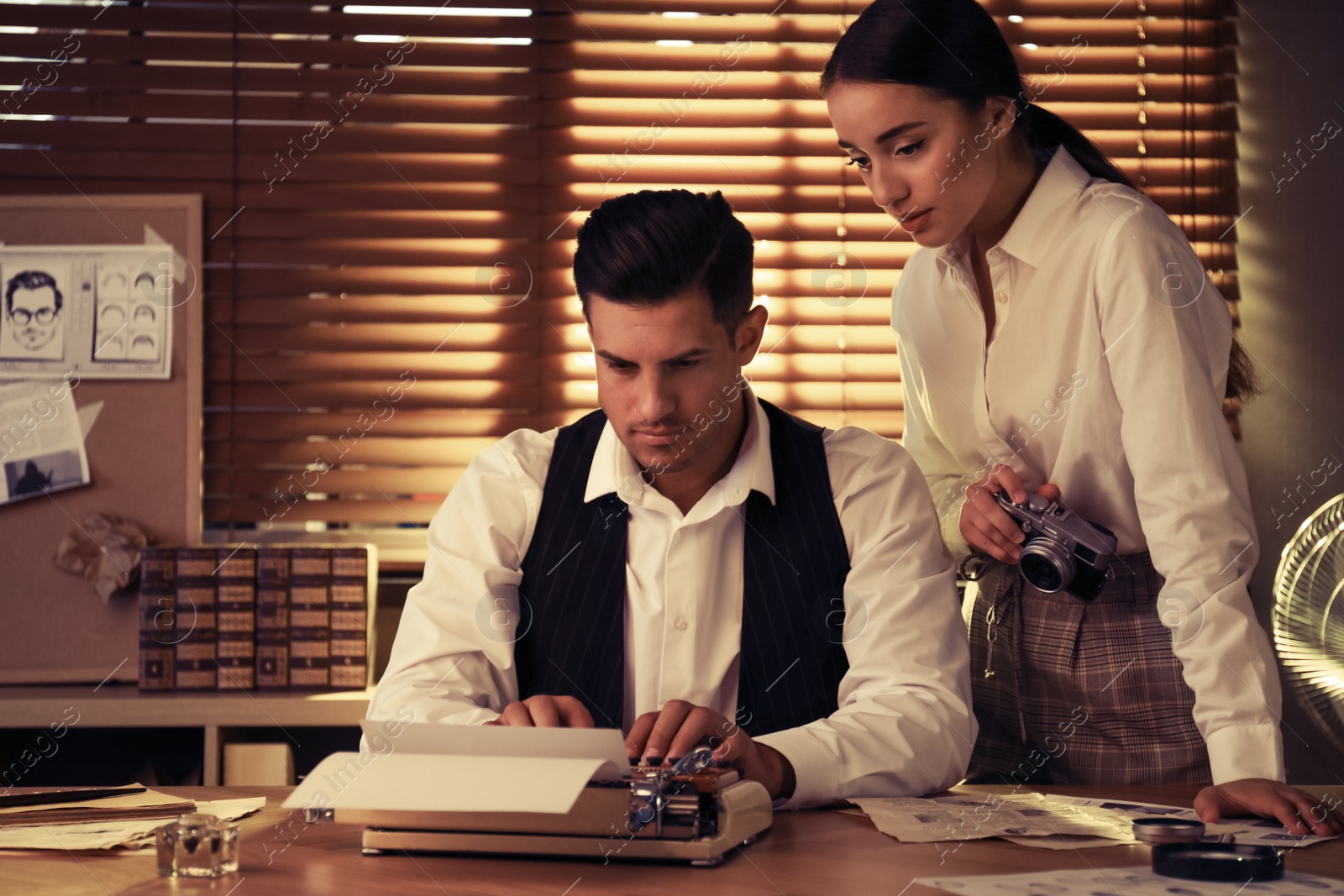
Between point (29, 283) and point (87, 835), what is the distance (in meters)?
1.99

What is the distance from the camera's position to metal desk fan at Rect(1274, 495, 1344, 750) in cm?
189

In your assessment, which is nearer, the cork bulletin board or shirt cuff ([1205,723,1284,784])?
shirt cuff ([1205,723,1284,784])

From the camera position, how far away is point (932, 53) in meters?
1.59

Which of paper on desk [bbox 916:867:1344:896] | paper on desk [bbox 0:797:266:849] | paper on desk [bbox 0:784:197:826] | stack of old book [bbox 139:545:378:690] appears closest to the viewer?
paper on desk [bbox 916:867:1344:896]

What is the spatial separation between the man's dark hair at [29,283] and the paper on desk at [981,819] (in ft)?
7.33

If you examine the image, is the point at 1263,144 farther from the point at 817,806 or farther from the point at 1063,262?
the point at 817,806

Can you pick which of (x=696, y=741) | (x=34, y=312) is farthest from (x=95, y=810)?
(x=34, y=312)

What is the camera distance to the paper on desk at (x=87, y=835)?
1049 mm

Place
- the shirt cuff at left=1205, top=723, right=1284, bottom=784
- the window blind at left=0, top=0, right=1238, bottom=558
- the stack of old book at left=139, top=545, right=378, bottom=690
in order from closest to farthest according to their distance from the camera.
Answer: the shirt cuff at left=1205, top=723, right=1284, bottom=784, the stack of old book at left=139, top=545, right=378, bottom=690, the window blind at left=0, top=0, right=1238, bottom=558

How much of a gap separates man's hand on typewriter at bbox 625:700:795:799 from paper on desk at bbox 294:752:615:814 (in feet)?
0.56

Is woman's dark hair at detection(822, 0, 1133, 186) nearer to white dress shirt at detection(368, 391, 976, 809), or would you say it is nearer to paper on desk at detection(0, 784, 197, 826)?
white dress shirt at detection(368, 391, 976, 809)

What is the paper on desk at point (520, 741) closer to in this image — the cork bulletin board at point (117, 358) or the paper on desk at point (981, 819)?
the paper on desk at point (981, 819)

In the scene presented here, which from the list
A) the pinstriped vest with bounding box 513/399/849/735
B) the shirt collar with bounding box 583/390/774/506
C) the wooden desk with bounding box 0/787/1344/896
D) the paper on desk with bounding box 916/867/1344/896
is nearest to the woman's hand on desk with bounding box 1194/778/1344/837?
the wooden desk with bounding box 0/787/1344/896

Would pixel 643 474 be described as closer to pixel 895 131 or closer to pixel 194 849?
pixel 895 131
